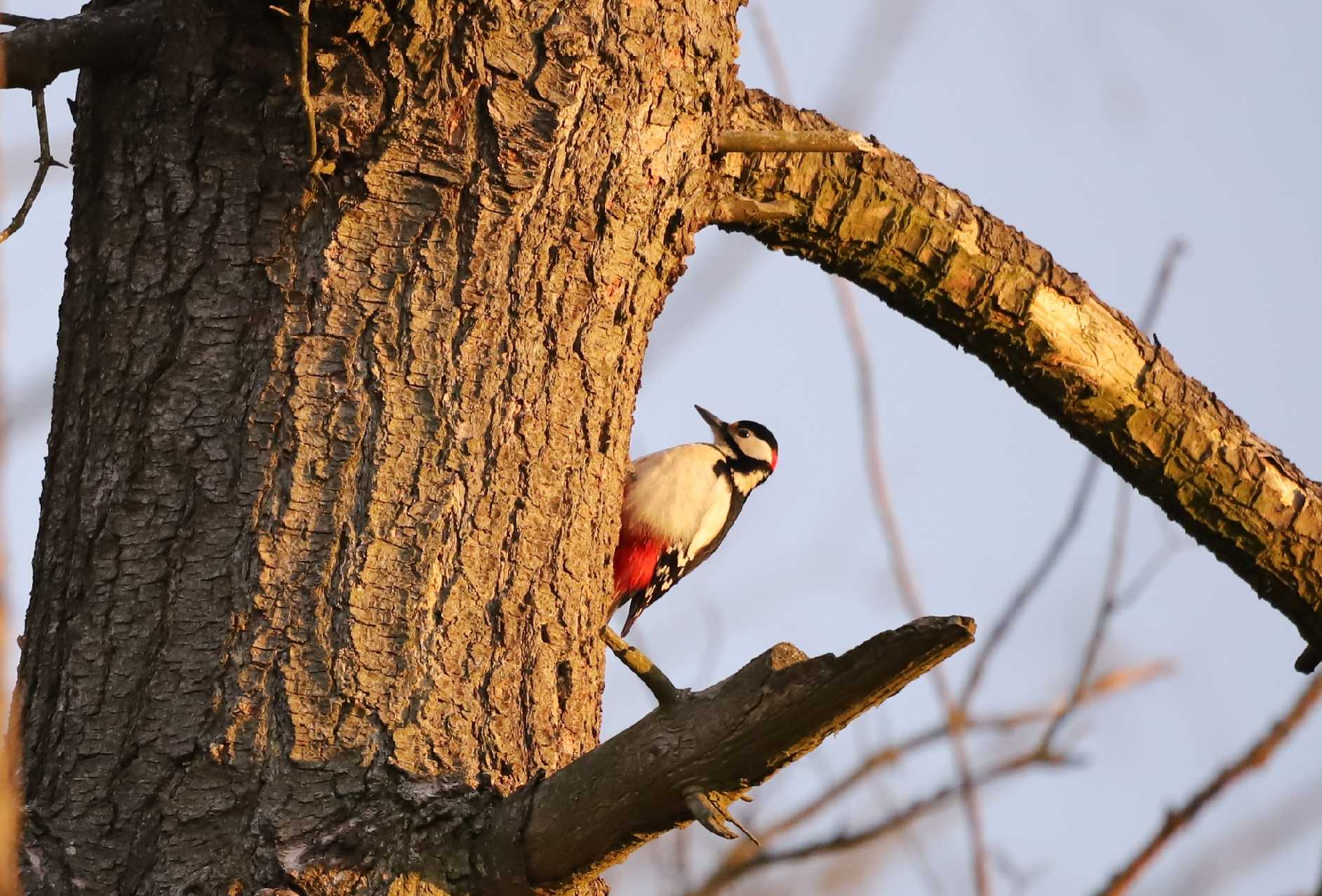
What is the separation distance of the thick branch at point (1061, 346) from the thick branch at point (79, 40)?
118cm

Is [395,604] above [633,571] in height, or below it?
below

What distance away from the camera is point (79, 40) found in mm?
2451

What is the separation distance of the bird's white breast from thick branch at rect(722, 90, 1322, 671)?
2.00 metres

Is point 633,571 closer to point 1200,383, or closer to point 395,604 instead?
point 1200,383

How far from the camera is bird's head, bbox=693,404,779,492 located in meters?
5.80

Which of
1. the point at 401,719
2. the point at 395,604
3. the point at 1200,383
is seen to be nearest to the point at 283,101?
the point at 395,604

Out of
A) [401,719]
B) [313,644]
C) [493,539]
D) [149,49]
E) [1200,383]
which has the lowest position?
[401,719]

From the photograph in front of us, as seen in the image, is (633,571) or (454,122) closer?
(454,122)

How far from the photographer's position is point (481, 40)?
2.44 m

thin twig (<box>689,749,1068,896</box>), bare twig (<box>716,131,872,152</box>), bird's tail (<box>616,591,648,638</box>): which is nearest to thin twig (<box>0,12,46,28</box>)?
bare twig (<box>716,131,872,152</box>)

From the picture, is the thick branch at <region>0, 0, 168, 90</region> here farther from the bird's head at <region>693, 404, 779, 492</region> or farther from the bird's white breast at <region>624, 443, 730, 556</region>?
the bird's head at <region>693, 404, 779, 492</region>

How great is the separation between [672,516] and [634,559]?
20 cm

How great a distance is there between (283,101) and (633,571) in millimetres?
2924

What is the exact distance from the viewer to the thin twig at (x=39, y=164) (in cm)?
255
